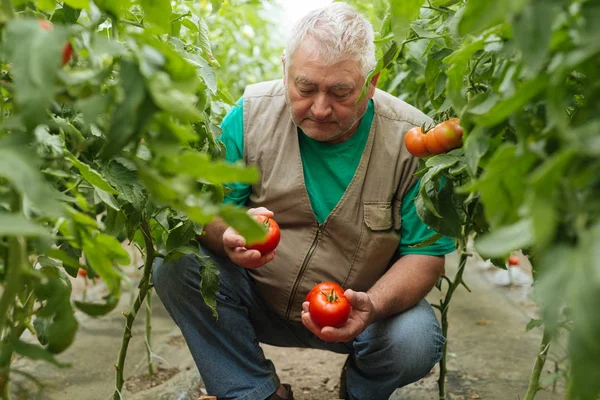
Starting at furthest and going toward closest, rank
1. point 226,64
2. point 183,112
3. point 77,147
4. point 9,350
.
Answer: point 226,64
point 77,147
point 9,350
point 183,112

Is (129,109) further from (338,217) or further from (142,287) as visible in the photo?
(338,217)

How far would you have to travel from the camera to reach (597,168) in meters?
0.86

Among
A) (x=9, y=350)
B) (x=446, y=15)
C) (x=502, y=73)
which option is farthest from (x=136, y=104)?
(x=446, y=15)

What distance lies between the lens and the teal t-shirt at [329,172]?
7.55 ft

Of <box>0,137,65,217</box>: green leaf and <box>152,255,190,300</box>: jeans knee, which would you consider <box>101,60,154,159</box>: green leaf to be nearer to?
<box>0,137,65,217</box>: green leaf

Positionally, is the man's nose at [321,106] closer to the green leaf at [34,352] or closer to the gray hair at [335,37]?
the gray hair at [335,37]

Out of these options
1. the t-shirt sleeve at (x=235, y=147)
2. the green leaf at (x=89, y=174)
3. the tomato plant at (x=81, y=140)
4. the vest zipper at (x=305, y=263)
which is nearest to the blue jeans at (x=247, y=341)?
the vest zipper at (x=305, y=263)

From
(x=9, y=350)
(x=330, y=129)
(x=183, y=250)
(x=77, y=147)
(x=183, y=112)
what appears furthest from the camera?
(x=330, y=129)

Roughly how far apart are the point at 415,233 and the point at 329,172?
1.19ft

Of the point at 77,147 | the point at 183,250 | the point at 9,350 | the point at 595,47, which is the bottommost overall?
the point at 183,250

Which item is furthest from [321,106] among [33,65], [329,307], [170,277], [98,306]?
[33,65]

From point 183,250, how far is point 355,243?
2.33 feet

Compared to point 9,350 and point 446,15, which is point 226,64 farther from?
point 9,350

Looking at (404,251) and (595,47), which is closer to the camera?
(595,47)
